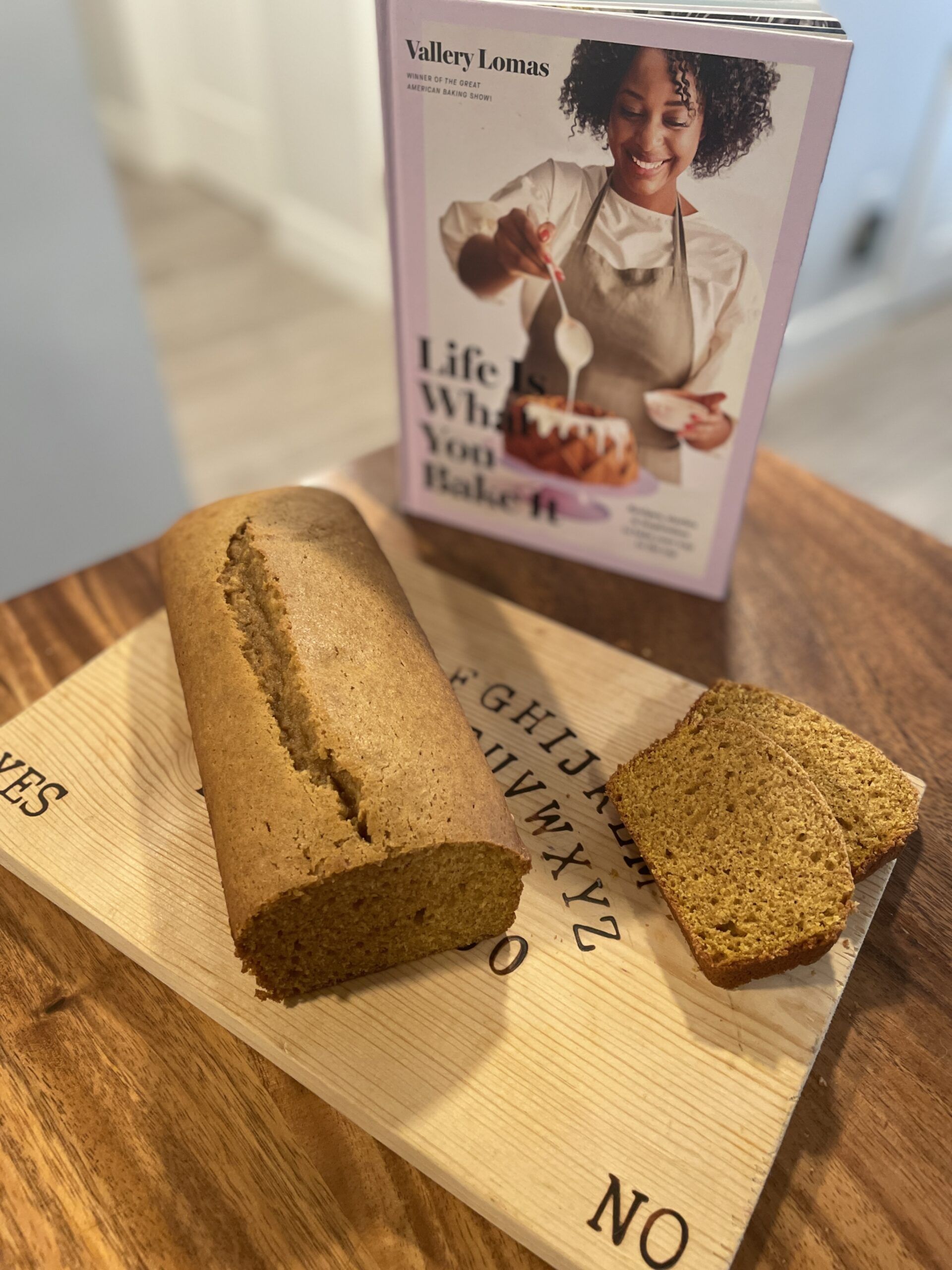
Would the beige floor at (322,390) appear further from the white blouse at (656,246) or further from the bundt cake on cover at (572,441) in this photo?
the white blouse at (656,246)

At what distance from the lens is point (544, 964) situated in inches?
33.6

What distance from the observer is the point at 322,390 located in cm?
324

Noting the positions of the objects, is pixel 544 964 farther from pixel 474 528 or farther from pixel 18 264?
pixel 18 264

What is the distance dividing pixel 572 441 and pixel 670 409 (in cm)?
14

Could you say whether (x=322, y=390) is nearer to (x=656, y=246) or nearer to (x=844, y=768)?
(x=656, y=246)

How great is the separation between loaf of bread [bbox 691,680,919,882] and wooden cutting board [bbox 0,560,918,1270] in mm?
58

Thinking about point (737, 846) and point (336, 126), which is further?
point (336, 126)

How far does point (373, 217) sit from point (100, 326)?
1.78 metres

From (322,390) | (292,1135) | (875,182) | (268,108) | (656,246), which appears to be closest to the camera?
(292,1135)

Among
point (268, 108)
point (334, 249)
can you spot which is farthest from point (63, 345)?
point (268, 108)

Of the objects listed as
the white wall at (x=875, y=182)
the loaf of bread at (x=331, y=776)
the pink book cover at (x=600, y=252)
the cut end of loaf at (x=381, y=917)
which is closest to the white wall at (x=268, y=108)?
the white wall at (x=875, y=182)

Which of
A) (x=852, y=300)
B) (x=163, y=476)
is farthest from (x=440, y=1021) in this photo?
(x=852, y=300)

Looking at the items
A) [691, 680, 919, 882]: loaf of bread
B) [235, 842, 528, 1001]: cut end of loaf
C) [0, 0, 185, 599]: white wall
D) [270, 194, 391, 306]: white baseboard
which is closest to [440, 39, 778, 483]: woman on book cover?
[691, 680, 919, 882]: loaf of bread

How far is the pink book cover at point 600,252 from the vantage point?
0.84 meters
